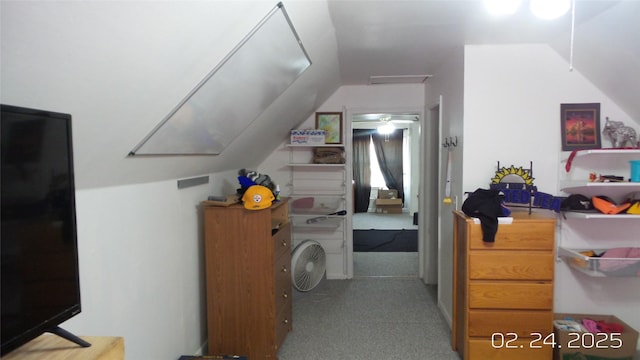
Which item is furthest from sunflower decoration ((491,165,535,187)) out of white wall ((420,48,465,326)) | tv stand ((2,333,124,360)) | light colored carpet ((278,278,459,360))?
tv stand ((2,333,124,360))

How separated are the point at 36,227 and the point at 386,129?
318 inches

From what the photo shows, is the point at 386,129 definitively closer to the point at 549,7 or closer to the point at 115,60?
the point at 549,7

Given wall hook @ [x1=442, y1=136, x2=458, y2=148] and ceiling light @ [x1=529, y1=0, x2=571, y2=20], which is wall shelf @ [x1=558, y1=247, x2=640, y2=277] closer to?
wall hook @ [x1=442, y1=136, x2=458, y2=148]

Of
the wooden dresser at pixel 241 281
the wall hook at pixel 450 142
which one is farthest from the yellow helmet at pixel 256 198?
the wall hook at pixel 450 142

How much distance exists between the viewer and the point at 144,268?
5.99 ft

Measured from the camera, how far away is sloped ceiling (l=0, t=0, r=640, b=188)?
846 mm

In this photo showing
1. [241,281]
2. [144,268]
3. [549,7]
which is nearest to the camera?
[549,7]

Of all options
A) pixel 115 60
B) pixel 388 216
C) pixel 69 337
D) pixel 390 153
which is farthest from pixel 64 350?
pixel 390 153

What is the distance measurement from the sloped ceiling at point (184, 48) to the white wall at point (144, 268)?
0.12 metres

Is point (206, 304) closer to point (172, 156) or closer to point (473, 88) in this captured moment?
point (172, 156)

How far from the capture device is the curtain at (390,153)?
8.71 metres

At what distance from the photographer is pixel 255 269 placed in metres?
2.33

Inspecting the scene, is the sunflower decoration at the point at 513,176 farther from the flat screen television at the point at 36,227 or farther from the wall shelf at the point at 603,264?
the flat screen television at the point at 36,227

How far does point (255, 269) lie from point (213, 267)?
0.93 feet
